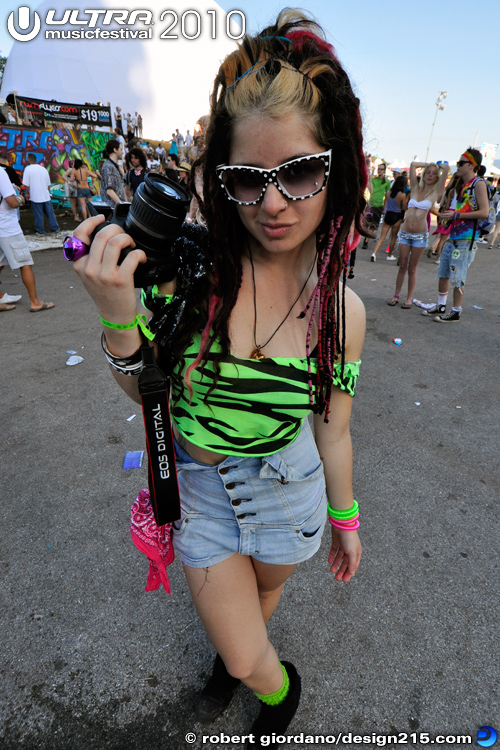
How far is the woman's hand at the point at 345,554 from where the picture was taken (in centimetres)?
149

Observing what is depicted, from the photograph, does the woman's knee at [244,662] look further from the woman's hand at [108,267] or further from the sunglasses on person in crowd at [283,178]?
the sunglasses on person in crowd at [283,178]

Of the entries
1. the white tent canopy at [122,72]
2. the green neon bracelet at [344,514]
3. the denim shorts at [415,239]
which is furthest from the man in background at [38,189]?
the white tent canopy at [122,72]

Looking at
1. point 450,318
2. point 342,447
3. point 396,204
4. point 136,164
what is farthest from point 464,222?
point 136,164

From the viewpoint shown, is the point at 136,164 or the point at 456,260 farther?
the point at 136,164

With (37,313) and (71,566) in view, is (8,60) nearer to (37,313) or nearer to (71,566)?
(37,313)

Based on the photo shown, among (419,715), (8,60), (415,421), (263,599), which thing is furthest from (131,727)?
(8,60)

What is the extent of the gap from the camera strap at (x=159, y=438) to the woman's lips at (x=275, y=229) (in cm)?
42

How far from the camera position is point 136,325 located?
95 centimetres

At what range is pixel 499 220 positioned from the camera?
12547mm

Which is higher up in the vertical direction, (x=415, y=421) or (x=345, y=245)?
(x=345, y=245)

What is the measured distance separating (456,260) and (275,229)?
5.24 m

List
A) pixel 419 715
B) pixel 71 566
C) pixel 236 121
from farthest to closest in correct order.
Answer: pixel 71 566, pixel 419 715, pixel 236 121

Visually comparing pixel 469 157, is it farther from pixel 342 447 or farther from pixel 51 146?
pixel 51 146

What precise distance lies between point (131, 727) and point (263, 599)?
2.37 feet
